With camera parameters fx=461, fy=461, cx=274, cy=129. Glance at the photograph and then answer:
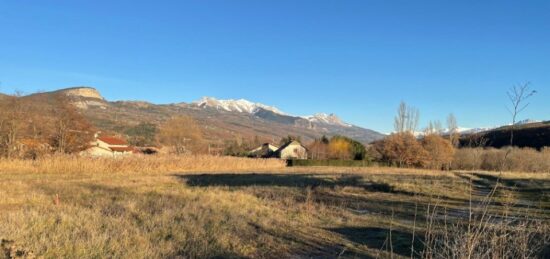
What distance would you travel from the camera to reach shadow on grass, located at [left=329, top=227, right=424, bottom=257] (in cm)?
909

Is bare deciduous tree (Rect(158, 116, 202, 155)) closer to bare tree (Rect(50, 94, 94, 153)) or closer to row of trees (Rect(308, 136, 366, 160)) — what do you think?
row of trees (Rect(308, 136, 366, 160))

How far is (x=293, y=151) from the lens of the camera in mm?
111625

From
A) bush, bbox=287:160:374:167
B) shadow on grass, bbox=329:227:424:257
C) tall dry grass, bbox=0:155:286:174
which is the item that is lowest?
shadow on grass, bbox=329:227:424:257

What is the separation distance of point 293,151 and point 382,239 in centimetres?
10146

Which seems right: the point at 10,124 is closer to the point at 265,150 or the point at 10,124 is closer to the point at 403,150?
the point at 403,150

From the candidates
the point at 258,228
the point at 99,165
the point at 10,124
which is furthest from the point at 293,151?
the point at 258,228

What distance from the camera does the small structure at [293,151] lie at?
363ft

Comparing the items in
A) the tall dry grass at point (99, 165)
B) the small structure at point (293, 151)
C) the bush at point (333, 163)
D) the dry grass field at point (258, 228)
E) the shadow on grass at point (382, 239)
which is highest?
the small structure at point (293, 151)

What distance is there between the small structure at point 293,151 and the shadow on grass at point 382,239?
98291 millimetres

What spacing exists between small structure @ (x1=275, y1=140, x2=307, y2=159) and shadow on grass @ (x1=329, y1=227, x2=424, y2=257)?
9829cm

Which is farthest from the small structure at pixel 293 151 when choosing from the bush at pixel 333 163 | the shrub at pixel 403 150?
the shrub at pixel 403 150

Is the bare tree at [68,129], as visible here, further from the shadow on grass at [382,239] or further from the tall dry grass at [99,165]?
the shadow on grass at [382,239]

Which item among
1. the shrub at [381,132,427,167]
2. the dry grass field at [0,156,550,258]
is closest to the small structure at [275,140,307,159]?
the shrub at [381,132,427,167]

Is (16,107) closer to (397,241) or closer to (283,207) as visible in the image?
(283,207)
